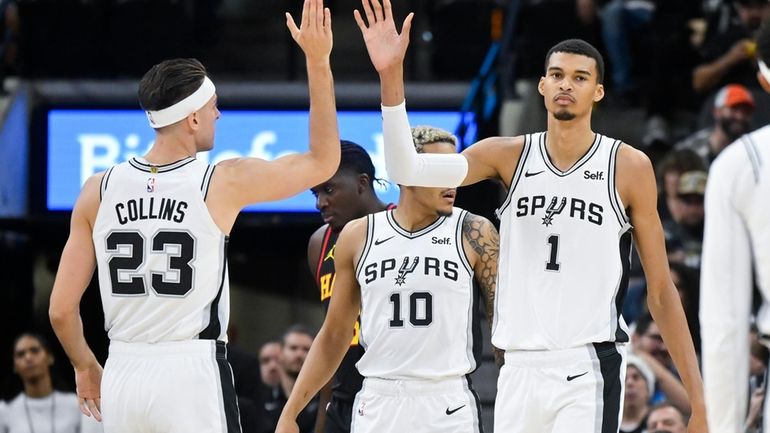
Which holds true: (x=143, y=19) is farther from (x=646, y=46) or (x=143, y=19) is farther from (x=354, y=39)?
(x=646, y=46)

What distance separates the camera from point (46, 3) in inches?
600

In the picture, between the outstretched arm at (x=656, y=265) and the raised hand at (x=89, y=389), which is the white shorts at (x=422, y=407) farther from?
the raised hand at (x=89, y=389)

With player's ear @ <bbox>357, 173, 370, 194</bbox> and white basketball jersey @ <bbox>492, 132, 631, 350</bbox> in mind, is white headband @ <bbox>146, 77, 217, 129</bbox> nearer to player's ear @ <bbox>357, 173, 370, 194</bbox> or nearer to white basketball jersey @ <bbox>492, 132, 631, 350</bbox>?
white basketball jersey @ <bbox>492, 132, 631, 350</bbox>

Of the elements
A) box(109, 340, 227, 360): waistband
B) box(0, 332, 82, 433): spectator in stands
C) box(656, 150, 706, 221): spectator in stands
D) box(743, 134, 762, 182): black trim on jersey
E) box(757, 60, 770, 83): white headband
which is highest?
box(656, 150, 706, 221): spectator in stands

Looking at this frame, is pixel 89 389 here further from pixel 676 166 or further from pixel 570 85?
pixel 676 166

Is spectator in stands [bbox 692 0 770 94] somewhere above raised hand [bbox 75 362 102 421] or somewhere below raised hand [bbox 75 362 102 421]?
above

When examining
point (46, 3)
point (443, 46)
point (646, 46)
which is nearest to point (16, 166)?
point (46, 3)

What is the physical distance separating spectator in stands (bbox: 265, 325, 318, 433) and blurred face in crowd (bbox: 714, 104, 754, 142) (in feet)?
11.8

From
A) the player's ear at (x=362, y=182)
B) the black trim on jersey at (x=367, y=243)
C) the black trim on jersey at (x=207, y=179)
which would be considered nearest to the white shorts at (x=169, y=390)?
the black trim on jersey at (x=207, y=179)

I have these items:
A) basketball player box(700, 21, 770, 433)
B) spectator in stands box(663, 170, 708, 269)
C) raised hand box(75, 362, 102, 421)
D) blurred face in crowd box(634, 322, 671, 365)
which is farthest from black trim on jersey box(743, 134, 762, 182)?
spectator in stands box(663, 170, 708, 269)

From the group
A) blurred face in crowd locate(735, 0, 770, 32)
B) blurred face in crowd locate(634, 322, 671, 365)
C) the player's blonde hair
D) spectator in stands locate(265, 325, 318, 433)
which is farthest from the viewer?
blurred face in crowd locate(735, 0, 770, 32)

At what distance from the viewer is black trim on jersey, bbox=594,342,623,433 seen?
622 cm

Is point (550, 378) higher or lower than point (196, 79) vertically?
lower

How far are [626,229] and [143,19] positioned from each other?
9.49 meters
